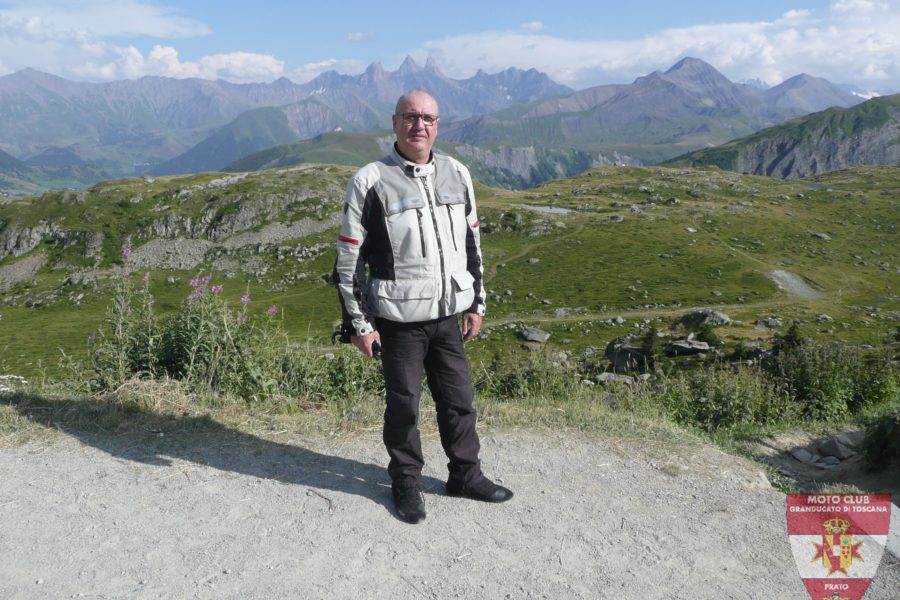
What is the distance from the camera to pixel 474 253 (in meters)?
6.45

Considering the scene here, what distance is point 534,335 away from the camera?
211 feet

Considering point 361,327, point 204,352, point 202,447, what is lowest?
point 202,447

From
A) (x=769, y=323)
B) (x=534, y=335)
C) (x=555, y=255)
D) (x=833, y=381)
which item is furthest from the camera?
(x=555, y=255)

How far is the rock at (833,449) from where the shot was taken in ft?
29.1

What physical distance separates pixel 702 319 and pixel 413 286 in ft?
209

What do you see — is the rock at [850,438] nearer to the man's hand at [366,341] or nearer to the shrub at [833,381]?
the shrub at [833,381]

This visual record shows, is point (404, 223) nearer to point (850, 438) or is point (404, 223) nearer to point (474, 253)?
point (474, 253)

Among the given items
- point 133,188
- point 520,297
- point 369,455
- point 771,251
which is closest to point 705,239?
point 771,251

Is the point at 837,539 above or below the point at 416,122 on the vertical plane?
below

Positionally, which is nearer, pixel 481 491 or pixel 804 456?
pixel 481 491

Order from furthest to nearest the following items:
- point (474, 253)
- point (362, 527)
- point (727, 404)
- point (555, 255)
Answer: point (555, 255)
point (727, 404)
point (474, 253)
point (362, 527)

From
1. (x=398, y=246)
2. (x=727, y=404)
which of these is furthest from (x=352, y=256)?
(x=727, y=404)

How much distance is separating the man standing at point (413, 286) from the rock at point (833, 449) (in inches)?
240

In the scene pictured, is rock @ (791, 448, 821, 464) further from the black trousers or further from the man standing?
the black trousers
